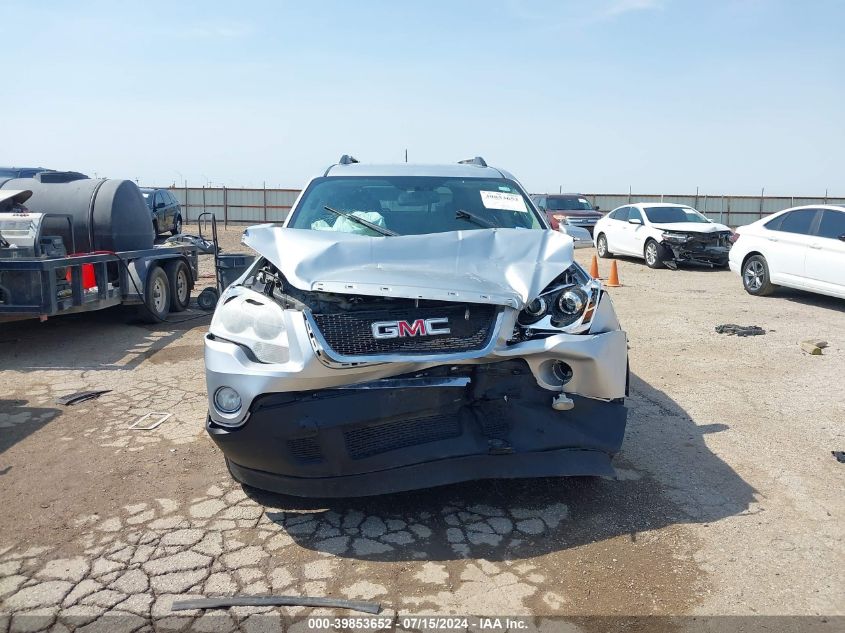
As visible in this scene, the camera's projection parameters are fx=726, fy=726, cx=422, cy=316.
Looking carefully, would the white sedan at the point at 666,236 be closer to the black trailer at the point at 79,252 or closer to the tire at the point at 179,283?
the tire at the point at 179,283

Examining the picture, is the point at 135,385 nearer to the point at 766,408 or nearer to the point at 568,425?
the point at 568,425

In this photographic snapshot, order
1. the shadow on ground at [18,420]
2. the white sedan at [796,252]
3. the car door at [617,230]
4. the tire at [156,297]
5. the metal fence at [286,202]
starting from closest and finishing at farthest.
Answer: the shadow on ground at [18,420], the tire at [156,297], the white sedan at [796,252], the car door at [617,230], the metal fence at [286,202]

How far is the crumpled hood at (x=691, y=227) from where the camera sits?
1583 centimetres

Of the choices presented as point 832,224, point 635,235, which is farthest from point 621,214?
→ point 832,224

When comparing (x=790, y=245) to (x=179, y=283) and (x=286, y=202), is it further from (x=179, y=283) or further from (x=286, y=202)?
(x=286, y=202)

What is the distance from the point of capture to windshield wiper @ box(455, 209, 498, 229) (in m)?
4.91

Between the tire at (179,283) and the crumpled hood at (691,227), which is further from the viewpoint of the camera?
the crumpled hood at (691,227)

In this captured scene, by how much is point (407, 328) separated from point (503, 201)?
6.70ft

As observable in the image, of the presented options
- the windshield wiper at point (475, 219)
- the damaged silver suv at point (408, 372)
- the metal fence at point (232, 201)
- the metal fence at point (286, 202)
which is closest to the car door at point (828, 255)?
the windshield wiper at point (475, 219)

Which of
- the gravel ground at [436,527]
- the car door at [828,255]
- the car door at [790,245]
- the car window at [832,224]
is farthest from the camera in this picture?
the car door at [790,245]

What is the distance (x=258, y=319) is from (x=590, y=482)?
2.10m

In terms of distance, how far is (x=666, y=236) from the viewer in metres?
16.0

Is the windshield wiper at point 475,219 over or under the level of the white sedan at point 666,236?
over

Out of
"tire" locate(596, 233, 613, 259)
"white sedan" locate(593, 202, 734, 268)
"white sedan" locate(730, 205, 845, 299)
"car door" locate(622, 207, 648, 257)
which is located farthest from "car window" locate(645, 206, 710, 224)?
"white sedan" locate(730, 205, 845, 299)
